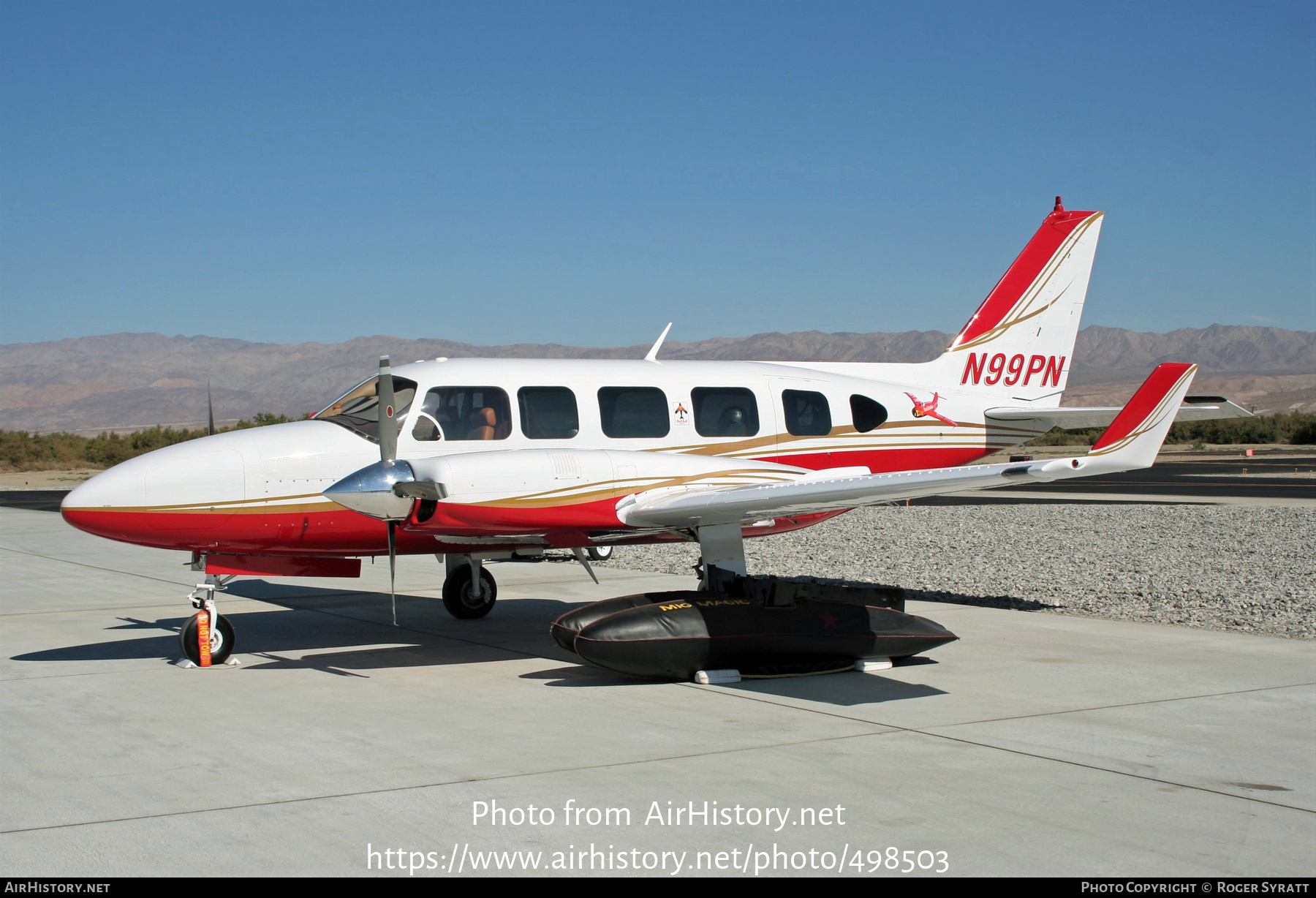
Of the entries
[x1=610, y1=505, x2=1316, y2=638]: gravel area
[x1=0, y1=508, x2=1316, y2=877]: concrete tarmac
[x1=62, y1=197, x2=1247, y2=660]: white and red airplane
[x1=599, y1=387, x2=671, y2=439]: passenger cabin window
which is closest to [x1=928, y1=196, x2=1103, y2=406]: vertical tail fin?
[x1=62, y1=197, x2=1247, y2=660]: white and red airplane

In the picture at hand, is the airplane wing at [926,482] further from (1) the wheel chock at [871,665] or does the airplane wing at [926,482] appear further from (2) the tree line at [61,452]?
(2) the tree line at [61,452]

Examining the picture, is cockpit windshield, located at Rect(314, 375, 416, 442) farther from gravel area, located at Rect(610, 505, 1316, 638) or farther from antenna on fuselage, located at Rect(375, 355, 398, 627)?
gravel area, located at Rect(610, 505, 1316, 638)

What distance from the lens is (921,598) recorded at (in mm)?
13672

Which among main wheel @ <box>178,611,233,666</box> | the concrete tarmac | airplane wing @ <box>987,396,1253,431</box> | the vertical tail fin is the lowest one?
the concrete tarmac

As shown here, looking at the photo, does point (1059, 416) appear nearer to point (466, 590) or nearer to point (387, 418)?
point (466, 590)

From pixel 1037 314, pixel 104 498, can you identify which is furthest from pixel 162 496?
pixel 1037 314

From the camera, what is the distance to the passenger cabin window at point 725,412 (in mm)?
10789

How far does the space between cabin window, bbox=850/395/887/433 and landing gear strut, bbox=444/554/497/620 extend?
4.47 meters

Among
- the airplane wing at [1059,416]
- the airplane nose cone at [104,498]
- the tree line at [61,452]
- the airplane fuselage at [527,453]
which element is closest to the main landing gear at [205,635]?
the airplane fuselage at [527,453]

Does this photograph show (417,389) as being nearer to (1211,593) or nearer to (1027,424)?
(1027,424)

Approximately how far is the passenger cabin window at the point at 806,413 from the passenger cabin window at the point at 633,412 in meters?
1.39

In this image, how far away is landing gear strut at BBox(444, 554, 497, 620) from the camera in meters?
12.1

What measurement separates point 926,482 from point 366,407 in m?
5.03

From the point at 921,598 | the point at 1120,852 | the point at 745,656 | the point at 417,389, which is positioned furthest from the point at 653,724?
the point at 921,598
